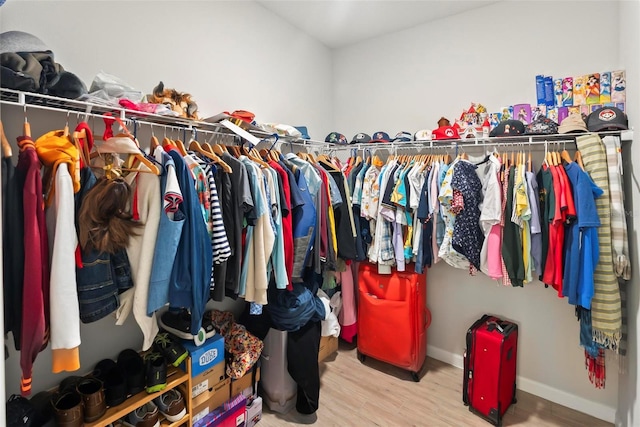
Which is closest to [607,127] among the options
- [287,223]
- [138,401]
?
[287,223]

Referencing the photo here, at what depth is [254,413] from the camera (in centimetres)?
204

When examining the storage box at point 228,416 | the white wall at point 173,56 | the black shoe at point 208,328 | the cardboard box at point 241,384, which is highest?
the white wall at point 173,56

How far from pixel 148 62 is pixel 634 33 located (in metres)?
2.48

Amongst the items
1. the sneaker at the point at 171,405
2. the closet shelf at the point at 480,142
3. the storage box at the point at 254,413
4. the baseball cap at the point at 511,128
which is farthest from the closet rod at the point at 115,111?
the storage box at the point at 254,413

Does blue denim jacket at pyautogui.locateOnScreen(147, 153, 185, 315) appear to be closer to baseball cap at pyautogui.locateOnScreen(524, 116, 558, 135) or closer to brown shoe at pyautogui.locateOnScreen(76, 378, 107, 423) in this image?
brown shoe at pyautogui.locateOnScreen(76, 378, 107, 423)

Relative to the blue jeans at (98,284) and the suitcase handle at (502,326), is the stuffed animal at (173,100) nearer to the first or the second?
the blue jeans at (98,284)

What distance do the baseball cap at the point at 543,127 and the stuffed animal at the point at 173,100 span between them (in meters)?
2.00

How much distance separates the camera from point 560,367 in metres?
2.25

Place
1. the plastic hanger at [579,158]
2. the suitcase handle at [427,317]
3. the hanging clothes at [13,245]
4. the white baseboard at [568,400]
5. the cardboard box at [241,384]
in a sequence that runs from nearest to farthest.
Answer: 1. the hanging clothes at [13,245]
2. the plastic hanger at [579,158]
3. the cardboard box at [241,384]
4. the white baseboard at [568,400]
5. the suitcase handle at [427,317]

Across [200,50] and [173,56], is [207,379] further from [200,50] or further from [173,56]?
[200,50]

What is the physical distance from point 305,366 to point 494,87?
2.38 m

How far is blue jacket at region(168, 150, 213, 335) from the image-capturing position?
4.42 feet

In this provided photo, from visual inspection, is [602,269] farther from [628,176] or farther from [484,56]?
[484,56]

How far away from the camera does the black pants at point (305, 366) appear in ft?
6.79
